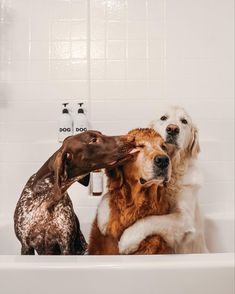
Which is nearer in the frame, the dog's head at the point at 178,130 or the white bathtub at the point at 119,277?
the white bathtub at the point at 119,277

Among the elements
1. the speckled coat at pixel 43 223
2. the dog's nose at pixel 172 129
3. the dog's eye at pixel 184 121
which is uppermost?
the dog's eye at pixel 184 121

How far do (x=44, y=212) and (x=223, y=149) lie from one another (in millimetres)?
1219

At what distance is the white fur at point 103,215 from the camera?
1.30 meters

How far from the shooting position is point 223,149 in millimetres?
2109

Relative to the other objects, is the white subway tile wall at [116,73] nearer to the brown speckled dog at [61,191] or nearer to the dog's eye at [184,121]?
the dog's eye at [184,121]

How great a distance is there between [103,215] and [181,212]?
0.27 metres

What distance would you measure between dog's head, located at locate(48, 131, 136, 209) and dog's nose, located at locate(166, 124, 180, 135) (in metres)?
0.18

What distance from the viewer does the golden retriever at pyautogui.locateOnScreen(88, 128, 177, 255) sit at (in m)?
1.21

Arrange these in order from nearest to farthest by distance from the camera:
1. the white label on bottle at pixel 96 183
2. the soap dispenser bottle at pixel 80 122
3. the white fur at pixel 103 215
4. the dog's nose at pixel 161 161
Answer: the dog's nose at pixel 161 161, the white fur at pixel 103 215, the white label on bottle at pixel 96 183, the soap dispenser bottle at pixel 80 122

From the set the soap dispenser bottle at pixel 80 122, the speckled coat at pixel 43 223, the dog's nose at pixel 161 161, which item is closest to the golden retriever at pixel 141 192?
the dog's nose at pixel 161 161

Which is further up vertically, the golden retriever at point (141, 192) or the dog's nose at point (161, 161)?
the dog's nose at point (161, 161)

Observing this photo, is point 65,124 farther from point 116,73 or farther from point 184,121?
point 184,121

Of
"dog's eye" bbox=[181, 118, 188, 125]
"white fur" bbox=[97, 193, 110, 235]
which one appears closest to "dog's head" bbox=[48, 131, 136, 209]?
"white fur" bbox=[97, 193, 110, 235]

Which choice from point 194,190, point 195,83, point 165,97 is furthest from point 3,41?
point 194,190
